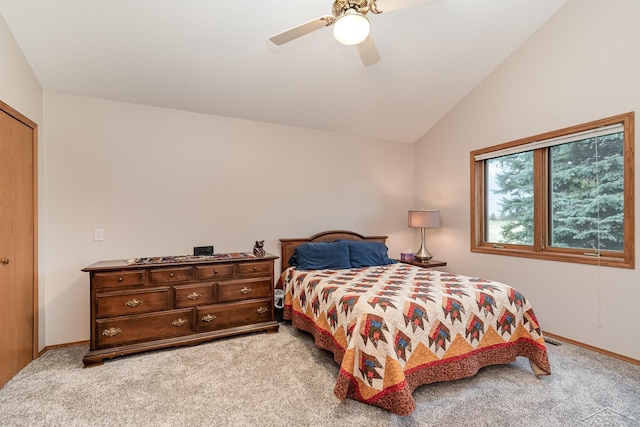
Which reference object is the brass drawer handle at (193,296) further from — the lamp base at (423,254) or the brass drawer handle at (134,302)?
the lamp base at (423,254)

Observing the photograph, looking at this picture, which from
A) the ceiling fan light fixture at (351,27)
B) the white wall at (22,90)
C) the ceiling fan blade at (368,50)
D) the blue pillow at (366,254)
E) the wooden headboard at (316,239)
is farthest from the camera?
the wooden headboard at (316,239)

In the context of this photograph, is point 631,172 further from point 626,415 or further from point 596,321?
point 626,415

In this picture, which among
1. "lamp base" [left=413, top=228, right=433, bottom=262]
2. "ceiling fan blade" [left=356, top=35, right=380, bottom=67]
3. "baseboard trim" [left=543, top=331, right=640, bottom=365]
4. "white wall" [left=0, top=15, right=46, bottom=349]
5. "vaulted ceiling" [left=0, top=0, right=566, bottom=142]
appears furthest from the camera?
"lamp base" [left=413, top=228, right=433, bottom=262]

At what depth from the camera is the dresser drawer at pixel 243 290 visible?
10.0 feet

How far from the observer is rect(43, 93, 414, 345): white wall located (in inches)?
117

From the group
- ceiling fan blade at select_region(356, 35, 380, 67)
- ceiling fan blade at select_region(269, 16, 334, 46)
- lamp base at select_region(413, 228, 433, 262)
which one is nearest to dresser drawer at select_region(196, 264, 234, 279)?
ceiling fan blade at select_region(269, 16, 334, 46)

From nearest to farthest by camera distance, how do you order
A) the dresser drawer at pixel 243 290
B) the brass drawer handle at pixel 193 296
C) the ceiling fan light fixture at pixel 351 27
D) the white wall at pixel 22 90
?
the ceiling fan light fixture at pixel 351 27, the white wall at pixel 22 90, the brass drawer handle at pixel 193 296, the dresser drawer at pixel 243 290

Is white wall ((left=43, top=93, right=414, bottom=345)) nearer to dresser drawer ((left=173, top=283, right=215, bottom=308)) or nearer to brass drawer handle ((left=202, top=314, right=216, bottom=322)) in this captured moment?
dresser drawer ((left=173, top=283, right=215, bottom=308))

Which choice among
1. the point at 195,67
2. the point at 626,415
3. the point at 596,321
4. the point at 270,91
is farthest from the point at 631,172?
the point at 195,67

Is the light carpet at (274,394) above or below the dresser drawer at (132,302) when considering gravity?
below

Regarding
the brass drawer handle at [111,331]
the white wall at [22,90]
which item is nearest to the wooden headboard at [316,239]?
the brass drawer handle at [111,331]

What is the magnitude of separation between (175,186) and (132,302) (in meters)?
1.26

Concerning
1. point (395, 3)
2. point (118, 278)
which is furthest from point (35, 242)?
point (395, 3)

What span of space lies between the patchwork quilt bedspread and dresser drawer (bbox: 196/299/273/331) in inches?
26.7
